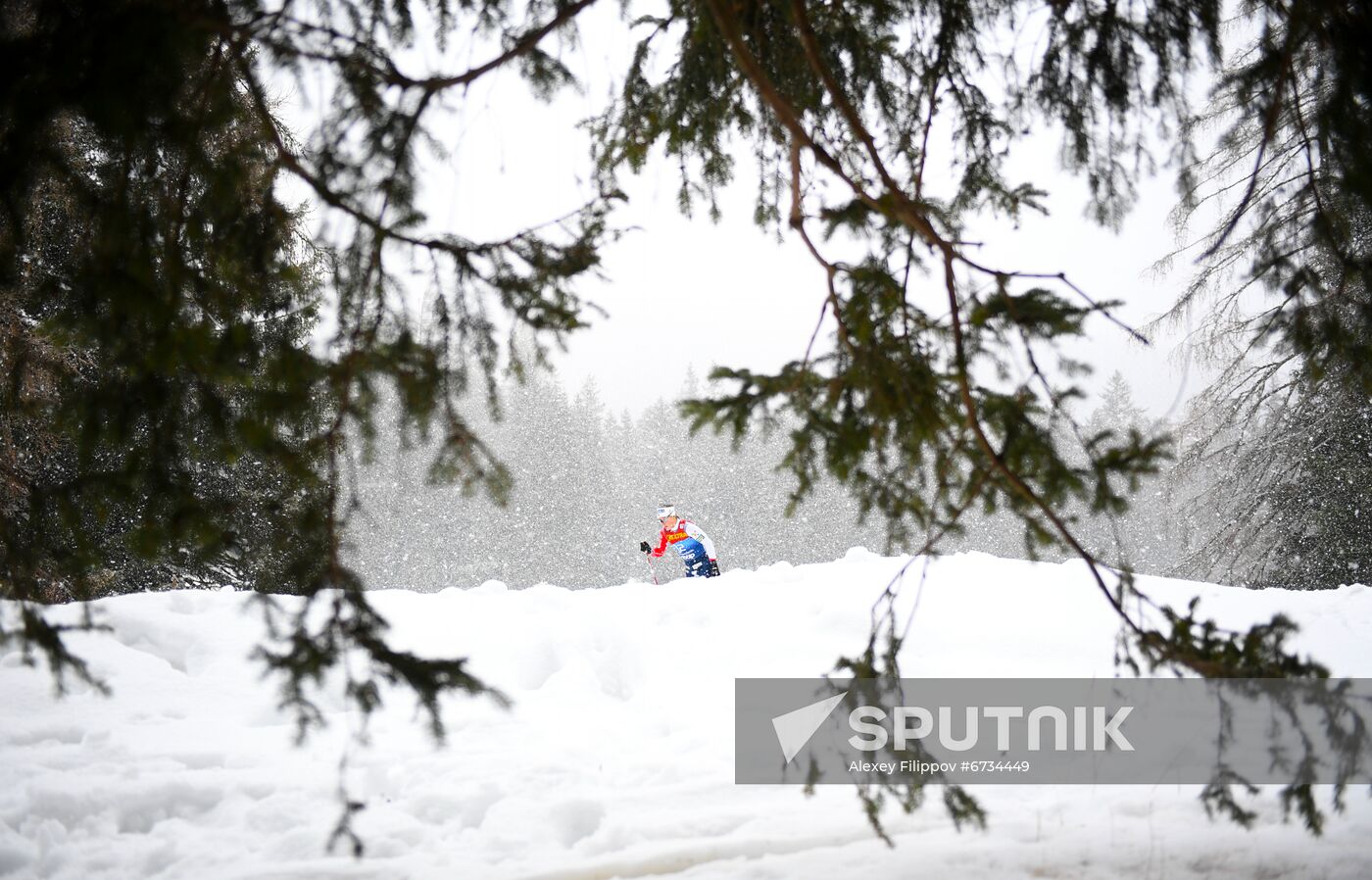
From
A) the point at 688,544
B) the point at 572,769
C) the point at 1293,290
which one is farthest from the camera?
the point at 688,544

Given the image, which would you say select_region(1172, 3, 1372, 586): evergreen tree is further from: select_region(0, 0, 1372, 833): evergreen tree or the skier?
the skier

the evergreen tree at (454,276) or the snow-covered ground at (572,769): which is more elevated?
the evergreen tree at (454,276)

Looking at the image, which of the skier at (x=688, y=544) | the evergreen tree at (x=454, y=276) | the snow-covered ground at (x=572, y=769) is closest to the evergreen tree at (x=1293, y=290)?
the evergreen tree at (x=454, y=276)

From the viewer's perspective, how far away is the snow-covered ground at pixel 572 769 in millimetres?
3254

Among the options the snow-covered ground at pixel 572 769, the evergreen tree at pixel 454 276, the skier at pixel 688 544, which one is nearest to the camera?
the evergreen tree at pixel 454 276

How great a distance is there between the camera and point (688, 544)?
1050 cm

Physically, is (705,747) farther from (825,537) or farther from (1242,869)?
(825,537)

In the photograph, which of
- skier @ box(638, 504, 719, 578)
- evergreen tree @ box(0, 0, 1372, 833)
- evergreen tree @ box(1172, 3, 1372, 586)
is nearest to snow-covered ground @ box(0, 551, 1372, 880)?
evergreen tree @ box(0, 0, 1372, 833)

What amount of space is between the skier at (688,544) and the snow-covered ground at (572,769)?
12.4 ft

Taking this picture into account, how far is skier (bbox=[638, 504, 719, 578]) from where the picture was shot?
10461mm

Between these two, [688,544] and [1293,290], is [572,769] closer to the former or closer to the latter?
[1293,290]

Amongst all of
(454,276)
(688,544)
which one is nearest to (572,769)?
(454,276)

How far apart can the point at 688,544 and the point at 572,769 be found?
6.41m

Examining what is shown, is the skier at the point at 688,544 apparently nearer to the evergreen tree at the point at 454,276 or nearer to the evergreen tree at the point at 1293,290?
the evergreen tree at the point at 1293,290
